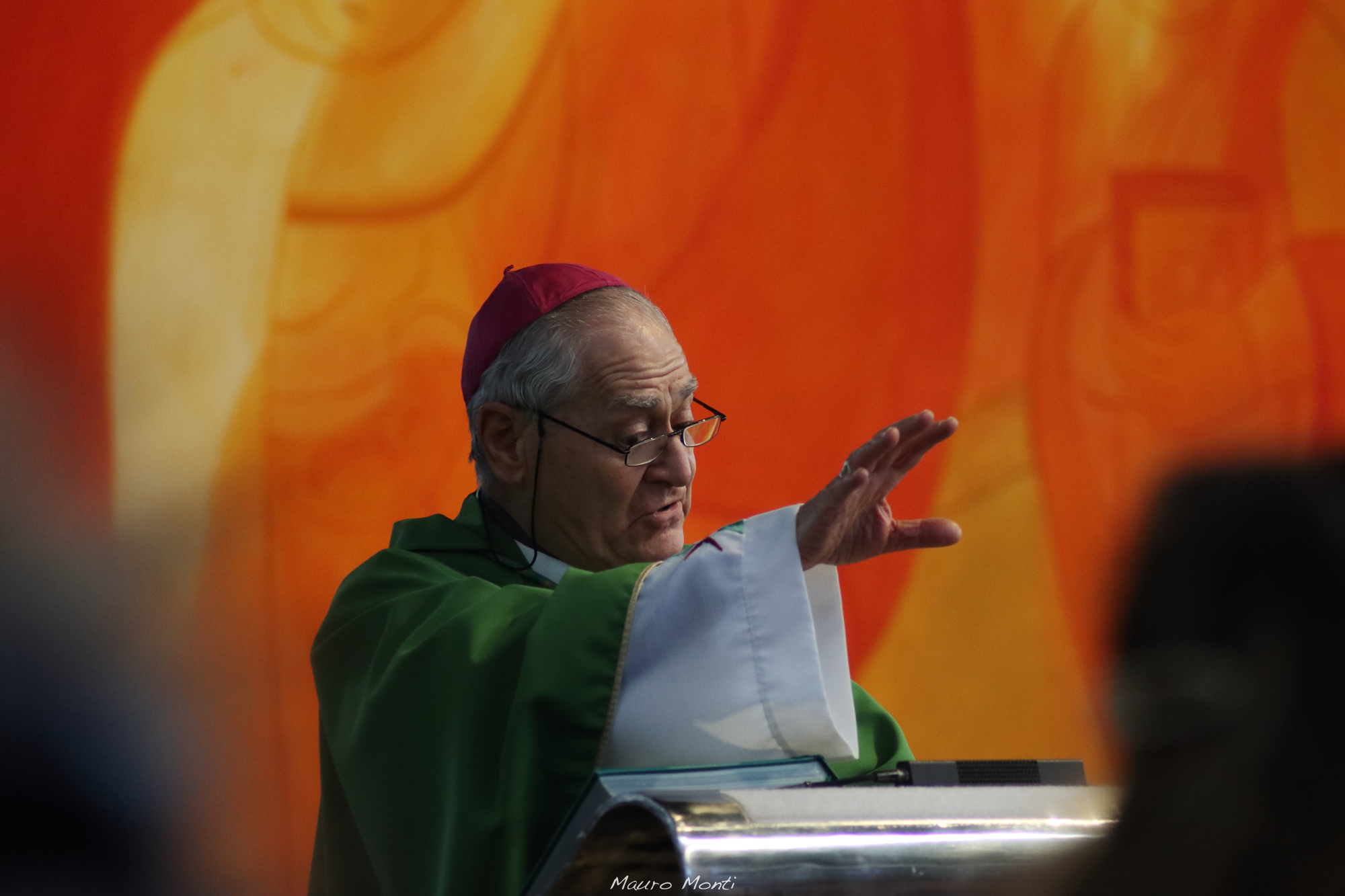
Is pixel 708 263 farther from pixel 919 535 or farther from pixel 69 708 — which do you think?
pixel 69 708

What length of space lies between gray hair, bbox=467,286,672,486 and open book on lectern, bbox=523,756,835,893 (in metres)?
1.38

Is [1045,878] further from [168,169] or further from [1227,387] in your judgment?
[1227,387]

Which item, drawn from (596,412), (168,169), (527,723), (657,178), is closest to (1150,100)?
(657,178)

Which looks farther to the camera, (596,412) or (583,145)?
(583,145)

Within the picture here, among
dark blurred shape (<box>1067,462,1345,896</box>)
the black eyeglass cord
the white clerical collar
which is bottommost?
the white clerical collar

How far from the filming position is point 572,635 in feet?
7.11

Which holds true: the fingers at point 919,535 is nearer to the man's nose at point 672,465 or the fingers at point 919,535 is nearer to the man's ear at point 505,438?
the man's nose at point 672,465

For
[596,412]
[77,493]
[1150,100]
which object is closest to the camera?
[596,412]

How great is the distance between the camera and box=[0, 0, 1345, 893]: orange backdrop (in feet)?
10.5

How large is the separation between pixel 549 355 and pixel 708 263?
1.18 metres

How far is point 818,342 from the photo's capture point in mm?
4129

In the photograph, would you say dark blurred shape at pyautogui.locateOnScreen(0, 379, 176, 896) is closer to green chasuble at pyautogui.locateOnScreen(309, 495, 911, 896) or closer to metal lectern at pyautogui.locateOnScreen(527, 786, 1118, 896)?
green chasuble at pyautogui.locateOnScreen(309, 495, 911, 896)

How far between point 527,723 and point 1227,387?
3.31 metres

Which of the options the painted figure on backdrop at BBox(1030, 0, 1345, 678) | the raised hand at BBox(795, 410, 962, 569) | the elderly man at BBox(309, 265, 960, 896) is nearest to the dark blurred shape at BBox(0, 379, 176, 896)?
the elderly man at BBox(309, 265, 960, 896)
